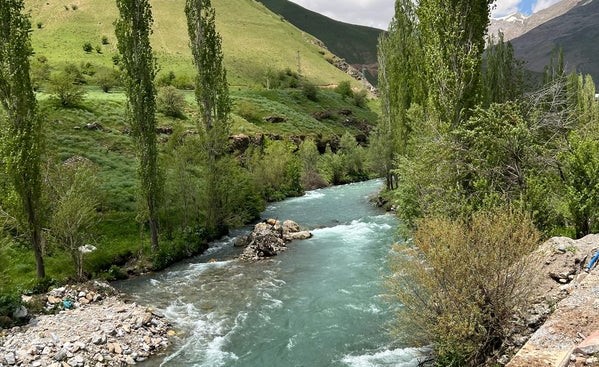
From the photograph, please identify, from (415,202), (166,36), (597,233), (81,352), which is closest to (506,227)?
(597,233)

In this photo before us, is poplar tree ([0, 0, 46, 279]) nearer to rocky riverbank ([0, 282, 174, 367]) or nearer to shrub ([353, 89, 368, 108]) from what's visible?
rocky riverbank ([0, 282, 174, 367])

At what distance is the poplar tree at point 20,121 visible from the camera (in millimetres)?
24375

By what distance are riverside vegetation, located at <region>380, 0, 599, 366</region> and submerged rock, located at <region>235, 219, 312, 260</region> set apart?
12.0 m

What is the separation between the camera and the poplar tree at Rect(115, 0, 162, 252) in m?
32.5

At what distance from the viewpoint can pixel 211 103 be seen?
137 ft

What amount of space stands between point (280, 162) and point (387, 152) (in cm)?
1642

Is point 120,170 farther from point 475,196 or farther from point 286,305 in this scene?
point 475,196

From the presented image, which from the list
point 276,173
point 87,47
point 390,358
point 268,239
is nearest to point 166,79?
point 87,47

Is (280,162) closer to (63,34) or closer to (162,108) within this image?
(162,108)

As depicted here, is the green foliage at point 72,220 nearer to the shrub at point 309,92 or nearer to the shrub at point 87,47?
the shrub at point 87,47

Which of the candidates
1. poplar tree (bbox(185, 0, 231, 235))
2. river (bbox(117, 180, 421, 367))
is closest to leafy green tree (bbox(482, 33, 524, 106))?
river (bbox(117, 180, 421, 367))

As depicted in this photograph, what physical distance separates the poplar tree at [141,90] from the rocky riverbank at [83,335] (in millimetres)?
11073

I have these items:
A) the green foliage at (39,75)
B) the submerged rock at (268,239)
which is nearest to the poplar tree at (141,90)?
the submerged rock at (268,239)

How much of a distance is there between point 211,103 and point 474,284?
1332 inches
